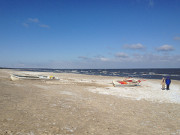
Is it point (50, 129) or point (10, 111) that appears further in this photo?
point (10, 111)

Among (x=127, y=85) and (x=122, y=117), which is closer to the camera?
(x=122, y=117)

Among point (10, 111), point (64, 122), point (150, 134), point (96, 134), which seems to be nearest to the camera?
point (96, 134)

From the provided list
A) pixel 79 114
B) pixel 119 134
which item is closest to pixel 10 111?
pixel 79 114

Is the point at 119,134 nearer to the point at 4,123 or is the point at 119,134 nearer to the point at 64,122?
the point at 64,122

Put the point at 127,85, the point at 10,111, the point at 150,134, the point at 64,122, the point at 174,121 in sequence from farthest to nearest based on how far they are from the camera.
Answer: the point at 127,85, the point at 174,121, the point at 10,111, the point at 64,122, the point at 150,134

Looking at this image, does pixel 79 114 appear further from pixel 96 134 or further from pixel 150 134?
pixel 150 134

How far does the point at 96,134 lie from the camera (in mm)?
5230

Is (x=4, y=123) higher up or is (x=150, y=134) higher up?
(x=4, y=123)

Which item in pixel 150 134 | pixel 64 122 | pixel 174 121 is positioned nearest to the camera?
pixel 150 134

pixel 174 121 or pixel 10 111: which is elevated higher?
pixel 10 111

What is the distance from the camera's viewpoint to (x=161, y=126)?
6.46 meters

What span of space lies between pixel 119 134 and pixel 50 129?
2707mm

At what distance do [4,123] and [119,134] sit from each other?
4.54 m

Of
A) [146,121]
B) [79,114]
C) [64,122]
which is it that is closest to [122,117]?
[146,121]
